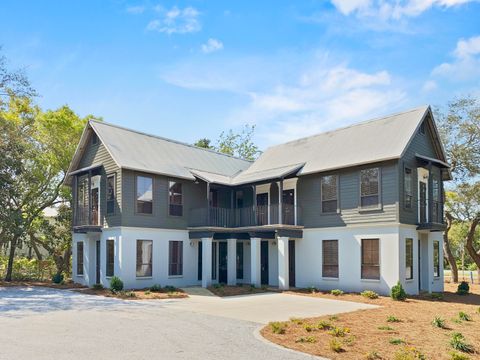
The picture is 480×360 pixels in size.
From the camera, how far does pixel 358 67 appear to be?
49.8 ft

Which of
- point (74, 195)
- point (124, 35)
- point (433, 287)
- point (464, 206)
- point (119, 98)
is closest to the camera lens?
point (124, 35)

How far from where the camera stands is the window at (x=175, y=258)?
23875 mm

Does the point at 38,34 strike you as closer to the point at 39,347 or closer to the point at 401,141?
the point at 39,347

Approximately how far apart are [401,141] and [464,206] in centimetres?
1585

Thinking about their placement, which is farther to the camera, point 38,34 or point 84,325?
point 38,34

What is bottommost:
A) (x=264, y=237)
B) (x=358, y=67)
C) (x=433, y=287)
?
(x=433, y=287)

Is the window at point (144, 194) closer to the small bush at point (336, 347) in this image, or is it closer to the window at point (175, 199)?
the window at point (175, 199)

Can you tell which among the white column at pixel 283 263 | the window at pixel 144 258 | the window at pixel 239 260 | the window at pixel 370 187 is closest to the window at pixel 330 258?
the white column at pixel 283 263

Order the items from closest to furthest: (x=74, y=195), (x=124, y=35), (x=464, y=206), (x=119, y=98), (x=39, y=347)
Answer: (x=39, y=347) → (x=124, y=35) → (x=119, y=98) → (x=74, y=195) → (x=464, y=206)

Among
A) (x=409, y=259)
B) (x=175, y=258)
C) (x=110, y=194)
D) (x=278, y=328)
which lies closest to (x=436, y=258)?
(x=409, y=259)

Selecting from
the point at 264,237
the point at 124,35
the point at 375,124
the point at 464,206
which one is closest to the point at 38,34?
the point at 124,35

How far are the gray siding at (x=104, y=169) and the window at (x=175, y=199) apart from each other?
2762 millimetres

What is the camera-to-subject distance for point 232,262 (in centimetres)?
2462

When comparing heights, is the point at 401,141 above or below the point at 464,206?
above
